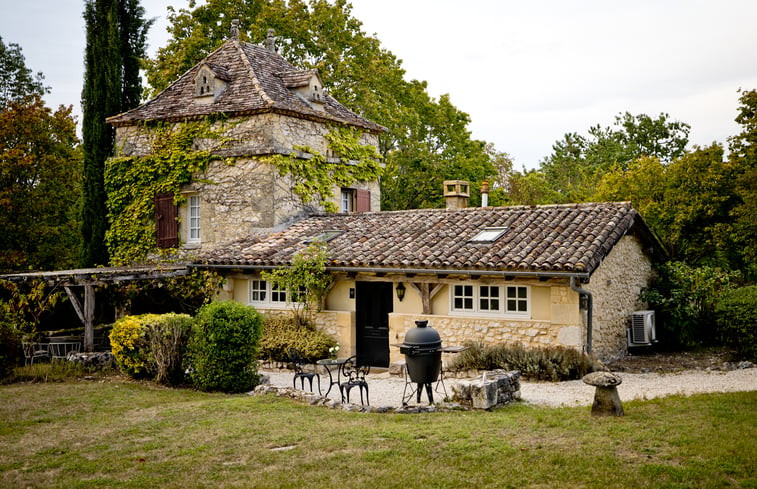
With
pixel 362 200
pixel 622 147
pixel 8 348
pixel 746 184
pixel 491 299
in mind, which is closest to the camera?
pixel 491 299

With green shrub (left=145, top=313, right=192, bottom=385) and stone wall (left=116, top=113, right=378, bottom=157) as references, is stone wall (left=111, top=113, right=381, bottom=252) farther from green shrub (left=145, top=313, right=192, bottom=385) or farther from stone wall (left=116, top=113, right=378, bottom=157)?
green shrub (left=145, top=313, right=192, bottom=385)

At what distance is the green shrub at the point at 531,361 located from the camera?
41.4ft

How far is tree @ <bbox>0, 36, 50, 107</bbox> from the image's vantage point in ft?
95.7

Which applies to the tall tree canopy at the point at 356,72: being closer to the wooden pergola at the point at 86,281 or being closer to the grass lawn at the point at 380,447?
the wooden pergola at the point at 86,281

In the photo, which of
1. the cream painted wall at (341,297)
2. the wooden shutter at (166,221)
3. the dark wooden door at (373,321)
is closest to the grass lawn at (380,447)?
the dark wooden door at (373,321)

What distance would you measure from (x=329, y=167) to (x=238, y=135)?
3057 millimetres

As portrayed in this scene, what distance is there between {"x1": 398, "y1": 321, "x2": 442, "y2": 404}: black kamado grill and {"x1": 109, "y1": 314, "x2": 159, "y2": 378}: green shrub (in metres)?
5.86

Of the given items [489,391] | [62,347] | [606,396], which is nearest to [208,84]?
[62,347]

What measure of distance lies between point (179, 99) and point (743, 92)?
721 inches

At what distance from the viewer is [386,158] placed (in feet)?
96.5

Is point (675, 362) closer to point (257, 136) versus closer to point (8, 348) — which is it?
point (257, 136)

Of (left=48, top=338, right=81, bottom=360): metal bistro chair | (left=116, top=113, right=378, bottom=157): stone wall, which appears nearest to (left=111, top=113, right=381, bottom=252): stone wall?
(left=116, top=113, right=378, bottom=157): stone wall

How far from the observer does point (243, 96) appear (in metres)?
19.3

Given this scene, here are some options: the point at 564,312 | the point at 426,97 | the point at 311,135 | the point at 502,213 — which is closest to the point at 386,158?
the point at 426,97
